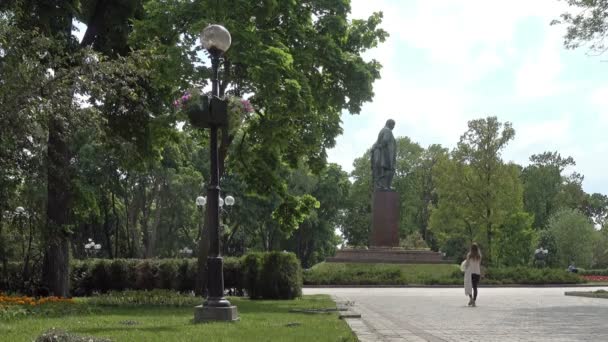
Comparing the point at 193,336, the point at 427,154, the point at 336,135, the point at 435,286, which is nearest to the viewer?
the point at 193,336

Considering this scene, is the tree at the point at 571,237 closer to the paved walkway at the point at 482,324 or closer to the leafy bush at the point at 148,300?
the paved walkway at the point at 482,324

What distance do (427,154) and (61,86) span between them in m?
63.1

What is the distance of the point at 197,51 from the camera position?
18422 mm

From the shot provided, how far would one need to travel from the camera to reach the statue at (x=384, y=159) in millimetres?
40562

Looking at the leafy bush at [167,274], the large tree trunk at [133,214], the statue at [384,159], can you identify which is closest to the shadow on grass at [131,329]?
the leafy bush at [167,274]

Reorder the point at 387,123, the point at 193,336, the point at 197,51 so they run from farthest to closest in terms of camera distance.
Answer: the point at 387,123 → the point at 197,51 → the point at 193,336

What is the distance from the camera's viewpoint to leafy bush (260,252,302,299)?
19.9 m

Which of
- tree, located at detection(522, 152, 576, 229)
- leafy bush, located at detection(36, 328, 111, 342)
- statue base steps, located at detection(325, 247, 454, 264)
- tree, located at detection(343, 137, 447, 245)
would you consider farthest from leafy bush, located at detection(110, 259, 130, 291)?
tree, located at detection(522, 152, 576, 229)

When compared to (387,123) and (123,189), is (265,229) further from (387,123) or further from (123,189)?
(387,123)

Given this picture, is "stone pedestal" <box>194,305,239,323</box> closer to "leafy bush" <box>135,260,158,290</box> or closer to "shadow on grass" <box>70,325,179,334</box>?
"shadow on grass" <box>70,325,179,334</box>

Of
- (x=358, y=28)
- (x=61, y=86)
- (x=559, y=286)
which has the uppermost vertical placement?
(x=358, y=28)

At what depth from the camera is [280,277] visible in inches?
786

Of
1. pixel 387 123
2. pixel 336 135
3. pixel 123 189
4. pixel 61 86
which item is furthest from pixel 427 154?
pixel 61 86

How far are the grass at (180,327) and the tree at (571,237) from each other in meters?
61.7
